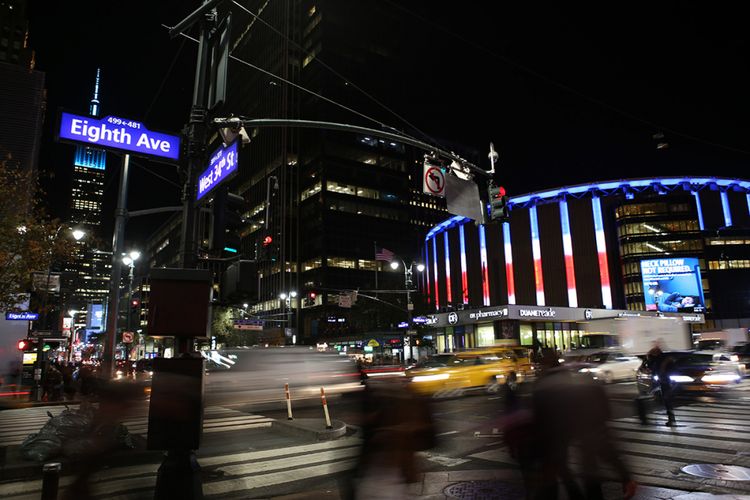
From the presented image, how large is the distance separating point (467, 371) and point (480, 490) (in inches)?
497

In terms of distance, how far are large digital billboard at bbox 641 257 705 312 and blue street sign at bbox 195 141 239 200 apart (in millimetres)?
69180

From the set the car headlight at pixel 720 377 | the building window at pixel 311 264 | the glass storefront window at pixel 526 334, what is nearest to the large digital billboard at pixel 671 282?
the glass storefront window at pixel 526 334

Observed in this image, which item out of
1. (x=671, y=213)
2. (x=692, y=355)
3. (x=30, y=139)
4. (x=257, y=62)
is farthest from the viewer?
(x=257, y=62)

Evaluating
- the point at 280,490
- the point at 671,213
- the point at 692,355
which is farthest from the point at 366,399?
the point at 671,213

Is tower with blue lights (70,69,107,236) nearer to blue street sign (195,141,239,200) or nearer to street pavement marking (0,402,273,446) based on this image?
street pavement marking (0,402,273,446)

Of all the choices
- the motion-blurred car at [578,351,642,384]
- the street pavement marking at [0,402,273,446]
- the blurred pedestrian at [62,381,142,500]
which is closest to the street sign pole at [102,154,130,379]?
the street pavement marking at [0,402,273,446]

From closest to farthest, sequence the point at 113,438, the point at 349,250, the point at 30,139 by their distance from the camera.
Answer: the point at 113,438
the point at 30,139
the point at 349,250

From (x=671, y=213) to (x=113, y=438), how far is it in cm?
8069

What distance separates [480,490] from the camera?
274 inches

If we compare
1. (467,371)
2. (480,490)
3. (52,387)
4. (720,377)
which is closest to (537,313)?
(720,377)

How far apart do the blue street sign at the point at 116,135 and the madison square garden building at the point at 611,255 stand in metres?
50.2

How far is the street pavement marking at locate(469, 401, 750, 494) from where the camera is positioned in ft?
23.2

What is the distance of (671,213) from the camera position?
71.4 m

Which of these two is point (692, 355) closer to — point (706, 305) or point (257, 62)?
point (706, 305)
